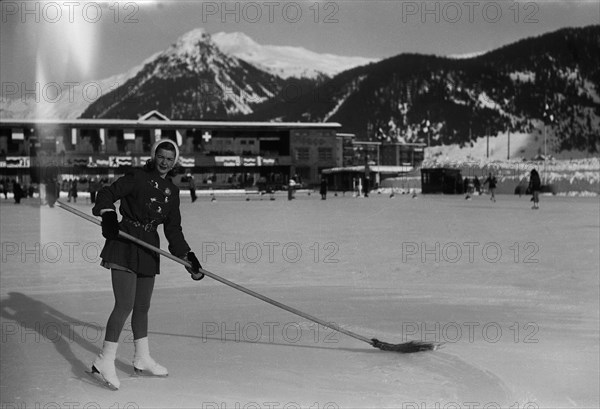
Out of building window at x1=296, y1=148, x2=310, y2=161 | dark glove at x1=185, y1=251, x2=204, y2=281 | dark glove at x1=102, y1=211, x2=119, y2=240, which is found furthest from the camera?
building window at x1=296, y1=148, x2=310, y2=161

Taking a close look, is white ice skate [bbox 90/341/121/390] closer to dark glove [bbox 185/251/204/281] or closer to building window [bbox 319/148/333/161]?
dark glove [bbox 185/251/204/281]

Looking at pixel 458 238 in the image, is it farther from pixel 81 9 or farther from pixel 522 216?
pixel 81 9

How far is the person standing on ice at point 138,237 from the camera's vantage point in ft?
8.66

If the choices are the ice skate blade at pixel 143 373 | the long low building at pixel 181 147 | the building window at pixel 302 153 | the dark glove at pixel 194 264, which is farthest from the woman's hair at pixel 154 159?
the building window at pixel 302 153

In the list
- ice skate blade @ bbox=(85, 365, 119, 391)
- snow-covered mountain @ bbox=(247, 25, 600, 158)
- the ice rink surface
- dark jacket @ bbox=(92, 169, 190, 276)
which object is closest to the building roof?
the ice rink surface

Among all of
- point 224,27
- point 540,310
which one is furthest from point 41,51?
point 540,310

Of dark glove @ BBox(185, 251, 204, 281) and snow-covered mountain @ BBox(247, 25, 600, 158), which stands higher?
snow-covered mountain @ BBox(247, 25, 600, 158)

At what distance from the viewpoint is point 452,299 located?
6660 mm

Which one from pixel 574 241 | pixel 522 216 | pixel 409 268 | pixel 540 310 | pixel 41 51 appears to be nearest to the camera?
pixel 41 51

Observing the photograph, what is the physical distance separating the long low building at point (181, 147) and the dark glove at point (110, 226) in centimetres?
28

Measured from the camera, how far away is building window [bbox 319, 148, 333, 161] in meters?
27.0

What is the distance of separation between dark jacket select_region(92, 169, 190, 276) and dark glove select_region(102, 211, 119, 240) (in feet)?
0.16

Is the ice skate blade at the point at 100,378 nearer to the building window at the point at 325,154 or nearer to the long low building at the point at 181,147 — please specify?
the long low building at the point at 181,147

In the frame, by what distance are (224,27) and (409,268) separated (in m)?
5.20
